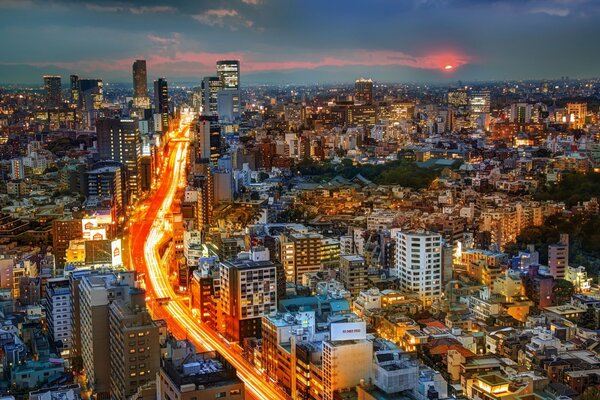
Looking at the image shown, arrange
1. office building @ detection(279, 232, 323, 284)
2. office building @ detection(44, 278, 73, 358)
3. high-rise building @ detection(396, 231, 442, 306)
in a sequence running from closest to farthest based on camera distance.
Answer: office building @ detection(44, 278, 73, 358) → high-rise building @ detection(396, 231, 442, 306) → office building @ detection(279, 232, 323, 284)

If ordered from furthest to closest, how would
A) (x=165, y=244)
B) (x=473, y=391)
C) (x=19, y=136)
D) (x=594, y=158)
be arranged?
(x=19, y=136) < (x=594, y=158) < (x=165, y=244) < (x=473, y=391)

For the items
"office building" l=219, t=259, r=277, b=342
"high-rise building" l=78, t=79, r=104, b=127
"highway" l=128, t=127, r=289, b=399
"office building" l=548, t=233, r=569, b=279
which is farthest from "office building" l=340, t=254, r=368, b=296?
"high-rise building" l=78, t=79, r=104, b=127

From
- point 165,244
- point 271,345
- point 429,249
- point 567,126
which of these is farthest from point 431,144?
point 271,345

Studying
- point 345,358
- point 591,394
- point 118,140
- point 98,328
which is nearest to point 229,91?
point 118,140

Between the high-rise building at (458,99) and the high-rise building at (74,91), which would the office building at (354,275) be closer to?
the high-rise building at (74,91)

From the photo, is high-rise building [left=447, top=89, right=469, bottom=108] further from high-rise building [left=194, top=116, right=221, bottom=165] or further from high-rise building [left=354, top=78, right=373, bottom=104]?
high-rise building [left=194, top=116, right=221, bottom=165]

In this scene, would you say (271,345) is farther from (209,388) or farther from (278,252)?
(278,252)

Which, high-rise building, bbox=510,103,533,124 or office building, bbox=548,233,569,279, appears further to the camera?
high-rise building, bbox=510,103,533,124

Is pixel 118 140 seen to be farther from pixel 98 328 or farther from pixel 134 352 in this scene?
pixel 134 352
